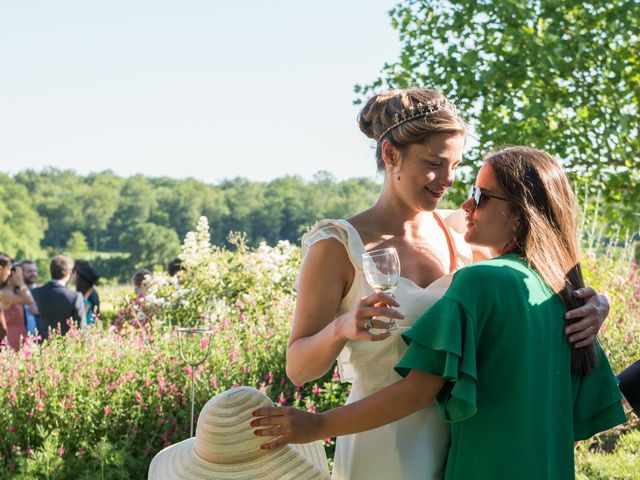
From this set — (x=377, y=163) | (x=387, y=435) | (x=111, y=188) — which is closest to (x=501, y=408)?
(x=387, y=435)

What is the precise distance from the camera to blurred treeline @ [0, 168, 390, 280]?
81.4 m

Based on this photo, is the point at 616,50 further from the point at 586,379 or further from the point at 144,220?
the point at 144,220

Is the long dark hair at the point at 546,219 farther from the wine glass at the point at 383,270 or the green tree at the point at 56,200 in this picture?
the green tree at the point at 56,200

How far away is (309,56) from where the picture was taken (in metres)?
89.6

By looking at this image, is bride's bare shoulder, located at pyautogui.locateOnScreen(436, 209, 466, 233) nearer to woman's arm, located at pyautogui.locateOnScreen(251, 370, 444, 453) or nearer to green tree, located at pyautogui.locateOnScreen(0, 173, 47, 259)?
woman's arm, located at pyautogui.locateOnScreen(251, 370, 444, 453)

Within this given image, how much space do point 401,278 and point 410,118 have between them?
48 centimetres

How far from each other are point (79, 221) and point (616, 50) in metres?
83.2

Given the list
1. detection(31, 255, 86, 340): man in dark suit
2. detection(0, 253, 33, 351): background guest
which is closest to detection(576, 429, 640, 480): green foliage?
detection(31, 255, 86, 340): man in dark suit

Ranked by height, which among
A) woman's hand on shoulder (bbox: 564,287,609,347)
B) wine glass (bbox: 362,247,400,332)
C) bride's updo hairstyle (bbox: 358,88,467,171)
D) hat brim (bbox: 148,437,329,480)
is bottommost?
hat brim (bbox: 148,437,329,480)

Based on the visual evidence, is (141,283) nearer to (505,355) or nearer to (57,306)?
(57,306)

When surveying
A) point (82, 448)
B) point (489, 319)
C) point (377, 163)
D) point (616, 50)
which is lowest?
point (82, 448)

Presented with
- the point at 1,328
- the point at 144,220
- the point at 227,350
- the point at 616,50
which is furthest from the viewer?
the point at 144,220

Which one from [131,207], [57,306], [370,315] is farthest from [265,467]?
[131,207]

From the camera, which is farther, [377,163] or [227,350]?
[227,350]
